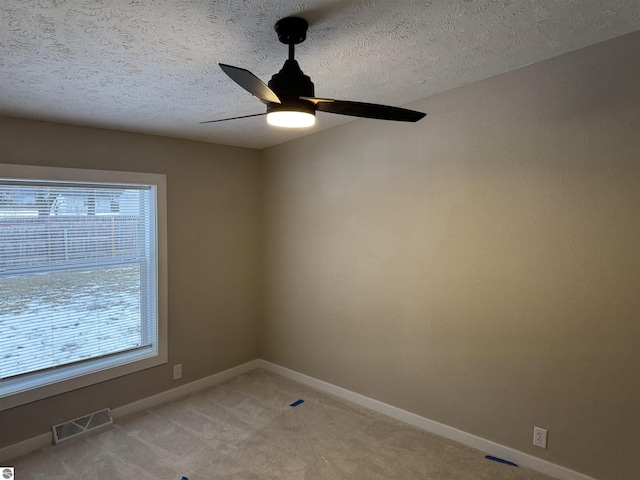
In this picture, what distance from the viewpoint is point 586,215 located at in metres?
2.27

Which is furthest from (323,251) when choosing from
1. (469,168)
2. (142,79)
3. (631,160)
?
(631,160)

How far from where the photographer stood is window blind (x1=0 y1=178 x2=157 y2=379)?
2.80 meters

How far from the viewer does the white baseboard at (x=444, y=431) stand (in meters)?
2.44

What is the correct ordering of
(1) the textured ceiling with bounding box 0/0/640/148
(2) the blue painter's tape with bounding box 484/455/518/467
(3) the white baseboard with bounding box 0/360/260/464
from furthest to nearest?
(3) the white baseboard with bounding box 0/360/260/464 → (2) the blue painter's tape with bounding box 484/455/518/467 → (1) the textured ceiling with bounding box 0/0/640/148

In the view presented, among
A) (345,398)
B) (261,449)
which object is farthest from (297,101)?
(345,398)

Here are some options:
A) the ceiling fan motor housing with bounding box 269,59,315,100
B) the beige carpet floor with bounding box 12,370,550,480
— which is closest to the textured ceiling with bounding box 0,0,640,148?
the ceiling fan motor housing with bounding box 269,59,315,100

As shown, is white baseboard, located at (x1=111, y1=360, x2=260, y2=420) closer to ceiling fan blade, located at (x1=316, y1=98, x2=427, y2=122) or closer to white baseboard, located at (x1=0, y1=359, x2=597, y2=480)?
white baseboard, located at (x1=0, y1=359, x2=597, y2=480)

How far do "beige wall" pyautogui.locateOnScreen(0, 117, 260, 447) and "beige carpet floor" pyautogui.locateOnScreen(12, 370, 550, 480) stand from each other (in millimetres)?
270

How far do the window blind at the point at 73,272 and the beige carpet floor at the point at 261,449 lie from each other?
684 mm

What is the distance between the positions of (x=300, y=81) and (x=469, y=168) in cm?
156

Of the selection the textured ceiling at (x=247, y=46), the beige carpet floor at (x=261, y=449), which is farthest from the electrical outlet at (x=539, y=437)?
the textured ceiling at (x=247, y=46)

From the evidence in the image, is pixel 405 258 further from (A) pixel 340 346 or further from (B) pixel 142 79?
(B) pixel 142 79

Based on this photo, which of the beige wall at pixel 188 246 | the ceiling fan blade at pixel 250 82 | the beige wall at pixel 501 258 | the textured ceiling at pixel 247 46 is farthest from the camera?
the beige wall at pixel 188 246

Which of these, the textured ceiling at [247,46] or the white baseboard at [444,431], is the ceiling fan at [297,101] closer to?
the textured ceiling at [247,46]
